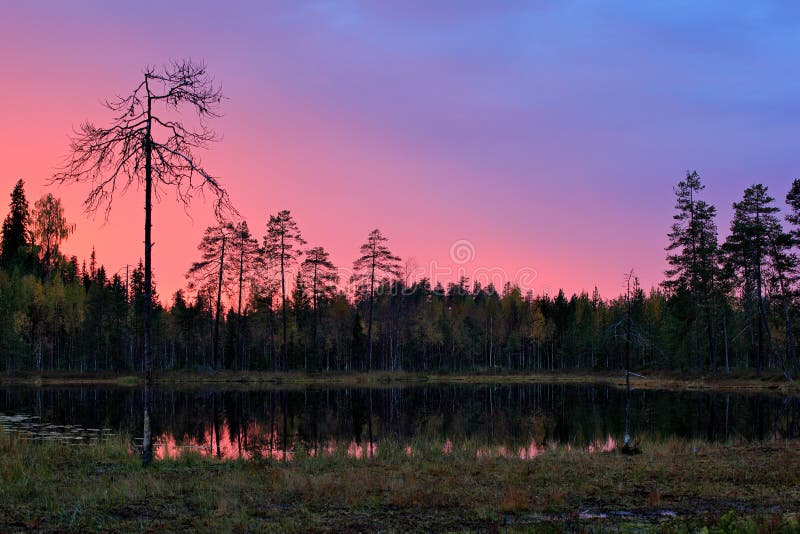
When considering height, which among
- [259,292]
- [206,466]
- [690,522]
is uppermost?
[259,292]

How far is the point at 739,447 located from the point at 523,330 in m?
84.9

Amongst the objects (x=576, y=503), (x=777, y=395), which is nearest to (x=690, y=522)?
(x=576, y=503)

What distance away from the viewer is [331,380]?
223 ft

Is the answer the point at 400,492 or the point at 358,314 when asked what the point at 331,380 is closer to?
the point at 358,314

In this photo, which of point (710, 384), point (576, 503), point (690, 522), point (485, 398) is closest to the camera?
point (690, 522)

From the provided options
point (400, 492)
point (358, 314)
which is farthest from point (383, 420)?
point (358, 314)

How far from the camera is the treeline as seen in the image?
62.3 metres

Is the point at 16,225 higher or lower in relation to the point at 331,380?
higher

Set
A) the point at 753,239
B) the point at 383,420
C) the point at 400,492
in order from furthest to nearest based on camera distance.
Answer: the point at 753,239
the point at 383,420
the point at 400,492

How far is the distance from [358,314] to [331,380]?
30.4m

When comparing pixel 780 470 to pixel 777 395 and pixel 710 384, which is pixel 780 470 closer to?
pixel 777 395

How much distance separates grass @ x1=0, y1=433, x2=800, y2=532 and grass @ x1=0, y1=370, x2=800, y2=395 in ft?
147

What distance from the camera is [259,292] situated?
71.4m

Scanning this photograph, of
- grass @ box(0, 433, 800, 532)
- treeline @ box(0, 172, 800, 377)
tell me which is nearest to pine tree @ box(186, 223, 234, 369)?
treeline @ box(0, 172, 800, 377)
